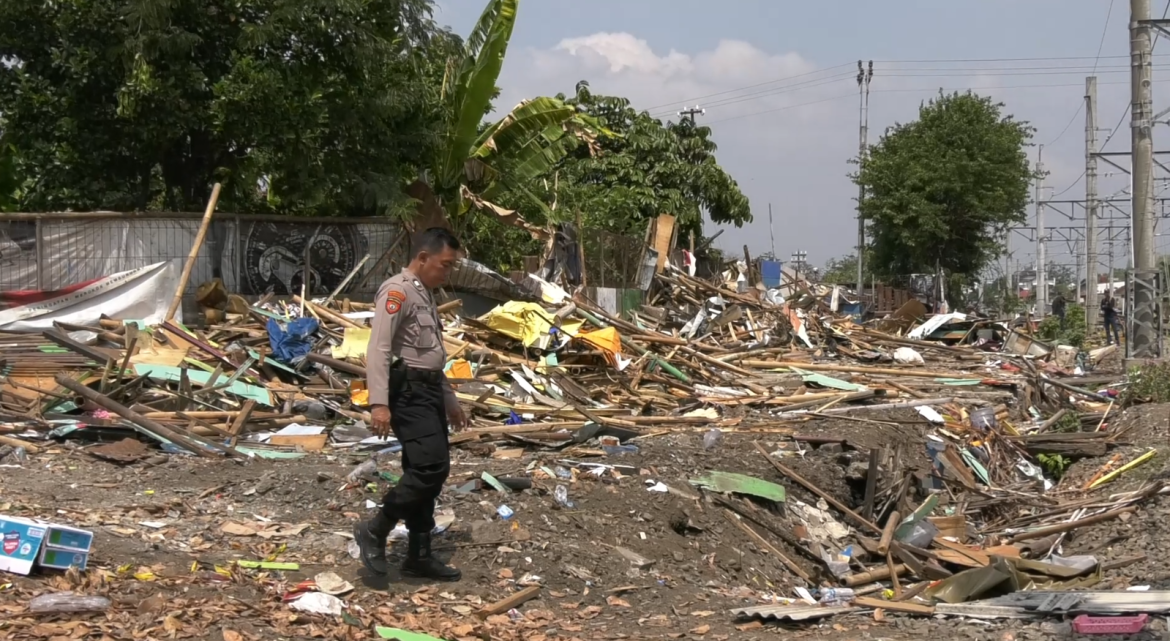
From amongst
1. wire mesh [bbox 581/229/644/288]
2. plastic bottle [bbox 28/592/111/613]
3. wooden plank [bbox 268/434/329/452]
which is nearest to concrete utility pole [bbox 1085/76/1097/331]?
wire mesh [bbox 581/229/644/288]

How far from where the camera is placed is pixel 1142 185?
17.8 meters

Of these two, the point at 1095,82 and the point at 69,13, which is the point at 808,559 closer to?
the point at 69,13

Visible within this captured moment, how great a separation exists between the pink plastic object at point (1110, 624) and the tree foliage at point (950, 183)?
31563mm

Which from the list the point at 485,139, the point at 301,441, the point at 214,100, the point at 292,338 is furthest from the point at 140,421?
the point at 485,139

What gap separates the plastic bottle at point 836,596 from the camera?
5637 millimetres

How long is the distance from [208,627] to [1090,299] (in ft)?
108

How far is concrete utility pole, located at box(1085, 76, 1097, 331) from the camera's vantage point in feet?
97.0

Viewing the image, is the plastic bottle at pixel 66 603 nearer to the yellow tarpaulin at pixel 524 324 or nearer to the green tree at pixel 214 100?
the yellow tarpaulin at pixel 524 324

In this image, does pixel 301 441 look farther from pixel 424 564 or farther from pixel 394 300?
pixel 394 300

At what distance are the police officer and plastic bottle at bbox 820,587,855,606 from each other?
2.11 meters

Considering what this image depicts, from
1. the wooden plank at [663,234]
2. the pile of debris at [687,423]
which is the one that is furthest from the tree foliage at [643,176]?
the pile of debris at [687,423]

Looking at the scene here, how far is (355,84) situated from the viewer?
47.6ft

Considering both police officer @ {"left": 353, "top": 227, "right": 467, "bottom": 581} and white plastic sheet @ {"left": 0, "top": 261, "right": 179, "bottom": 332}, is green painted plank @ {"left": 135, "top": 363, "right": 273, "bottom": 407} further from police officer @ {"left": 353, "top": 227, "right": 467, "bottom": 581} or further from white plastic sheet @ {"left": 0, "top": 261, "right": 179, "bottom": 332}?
police officer @ {"left": 353, "top": 227, "right": 467, "bottom": 581}

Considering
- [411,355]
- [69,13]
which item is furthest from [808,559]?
[69,13]
